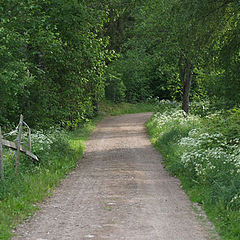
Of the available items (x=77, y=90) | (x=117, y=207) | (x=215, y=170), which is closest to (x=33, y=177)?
(x=117, y=207)

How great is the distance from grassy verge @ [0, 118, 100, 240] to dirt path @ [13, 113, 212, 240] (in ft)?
0.85

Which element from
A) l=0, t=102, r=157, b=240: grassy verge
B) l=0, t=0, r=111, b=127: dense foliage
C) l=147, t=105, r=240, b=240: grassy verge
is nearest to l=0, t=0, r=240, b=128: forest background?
l=0, t=0, r=111, b=127: dense foliage

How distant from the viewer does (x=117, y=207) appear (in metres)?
8.61

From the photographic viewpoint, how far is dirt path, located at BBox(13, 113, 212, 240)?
22.7ft

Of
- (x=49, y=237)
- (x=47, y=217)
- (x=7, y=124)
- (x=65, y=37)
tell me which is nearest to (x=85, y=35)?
(x=65, y=37)

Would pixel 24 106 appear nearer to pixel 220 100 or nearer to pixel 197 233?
pixel 220 100

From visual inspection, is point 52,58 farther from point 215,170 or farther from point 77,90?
point 215,170

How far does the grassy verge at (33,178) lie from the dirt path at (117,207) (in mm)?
258

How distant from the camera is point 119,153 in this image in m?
17.4

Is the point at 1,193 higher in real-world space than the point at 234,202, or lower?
higher

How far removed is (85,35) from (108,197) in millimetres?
8818

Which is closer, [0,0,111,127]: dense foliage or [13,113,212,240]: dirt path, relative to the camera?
[13,113,212,240]: dirt path

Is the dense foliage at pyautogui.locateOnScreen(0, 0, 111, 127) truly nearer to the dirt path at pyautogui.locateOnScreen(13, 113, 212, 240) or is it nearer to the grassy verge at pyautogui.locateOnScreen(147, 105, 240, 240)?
the dirt path at pyautogui.locateOnScreen(13, 113, 212, 240)

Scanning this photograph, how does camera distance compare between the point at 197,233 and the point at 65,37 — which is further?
the point at 65,37
